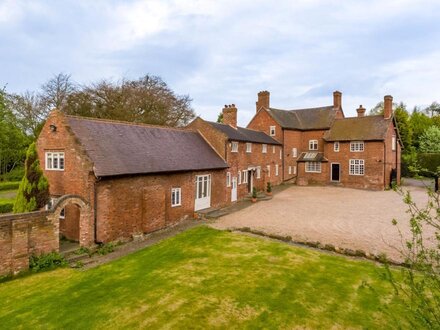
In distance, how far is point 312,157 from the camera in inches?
1602

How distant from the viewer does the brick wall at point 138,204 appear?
49.5ft

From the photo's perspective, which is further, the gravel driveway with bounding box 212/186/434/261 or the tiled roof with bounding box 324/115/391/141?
the tiled roof with bounding box 324/115/391/141

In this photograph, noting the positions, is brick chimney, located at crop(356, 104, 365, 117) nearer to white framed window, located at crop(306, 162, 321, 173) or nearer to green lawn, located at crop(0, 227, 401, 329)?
white framed window, located at crop(306, 162, 321, 173)

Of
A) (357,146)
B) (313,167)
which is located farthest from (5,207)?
(357,146)

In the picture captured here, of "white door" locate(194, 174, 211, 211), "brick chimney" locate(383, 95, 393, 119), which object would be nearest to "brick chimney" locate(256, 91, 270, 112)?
"brick chimney" locate(383, 95, 393, 119)

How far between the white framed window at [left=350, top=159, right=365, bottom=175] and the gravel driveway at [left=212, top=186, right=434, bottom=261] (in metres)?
5.68

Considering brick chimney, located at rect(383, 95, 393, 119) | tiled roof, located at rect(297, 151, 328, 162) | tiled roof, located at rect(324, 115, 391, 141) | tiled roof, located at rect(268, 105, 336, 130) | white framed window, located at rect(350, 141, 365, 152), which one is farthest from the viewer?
tiled roof, located at rect(268, 105, 336, 130)

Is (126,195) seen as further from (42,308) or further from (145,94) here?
(145,94)

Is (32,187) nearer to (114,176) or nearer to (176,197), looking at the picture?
(114,176)

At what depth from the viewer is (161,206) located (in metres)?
18.2

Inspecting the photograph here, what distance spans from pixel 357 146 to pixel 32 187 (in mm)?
34254

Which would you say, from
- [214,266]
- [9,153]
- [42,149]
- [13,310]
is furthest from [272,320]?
[9,153]

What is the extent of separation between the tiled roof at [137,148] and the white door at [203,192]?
0.97 metres

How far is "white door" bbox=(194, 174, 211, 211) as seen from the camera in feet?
72.7
